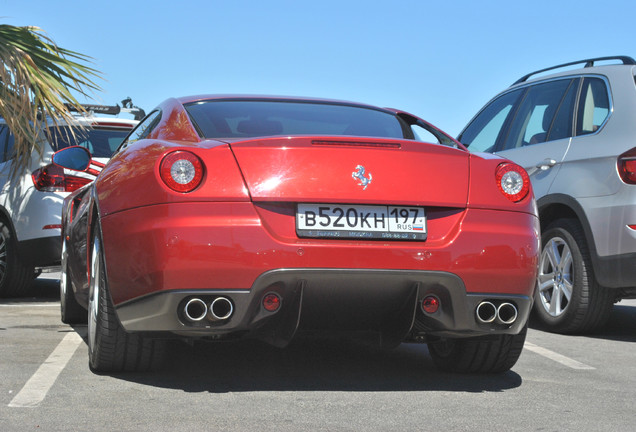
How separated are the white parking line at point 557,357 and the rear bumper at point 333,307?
1.13 meters

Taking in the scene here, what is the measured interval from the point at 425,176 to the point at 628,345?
9.27 ft

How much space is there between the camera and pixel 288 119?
16.9 ft

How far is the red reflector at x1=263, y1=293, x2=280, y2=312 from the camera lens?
446 cm

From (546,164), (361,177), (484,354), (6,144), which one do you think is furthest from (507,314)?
(6,144)

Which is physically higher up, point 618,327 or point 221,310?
point 221,310

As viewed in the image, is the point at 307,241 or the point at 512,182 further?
the point at 512,182

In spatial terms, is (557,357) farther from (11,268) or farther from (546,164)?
(11,268)

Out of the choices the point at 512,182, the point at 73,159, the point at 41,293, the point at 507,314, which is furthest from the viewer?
the point at 41,293

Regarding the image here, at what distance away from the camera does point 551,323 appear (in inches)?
286

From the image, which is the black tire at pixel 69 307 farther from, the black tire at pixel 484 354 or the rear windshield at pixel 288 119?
the black tire at pixel 484 354

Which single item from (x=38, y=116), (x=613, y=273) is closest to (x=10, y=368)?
(x=613, y=273)

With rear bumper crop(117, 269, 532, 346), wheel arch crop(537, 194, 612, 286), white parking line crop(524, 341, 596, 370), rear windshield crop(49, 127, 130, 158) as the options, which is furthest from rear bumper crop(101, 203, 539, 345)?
rear windshield crop(49, 127, 130, 158)

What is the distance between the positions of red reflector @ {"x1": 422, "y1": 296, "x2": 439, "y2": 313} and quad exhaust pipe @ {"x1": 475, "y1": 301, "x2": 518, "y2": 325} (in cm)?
18

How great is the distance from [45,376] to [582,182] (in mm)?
3745
